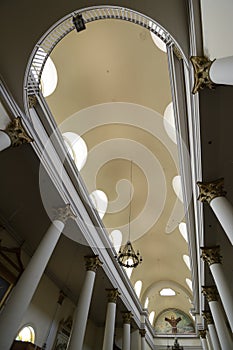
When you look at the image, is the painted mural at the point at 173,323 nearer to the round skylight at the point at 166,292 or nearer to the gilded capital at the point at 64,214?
the round skylight at the point at 166,292

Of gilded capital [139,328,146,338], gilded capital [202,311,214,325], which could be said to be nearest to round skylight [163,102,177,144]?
gilded capital [202,311,214,325]

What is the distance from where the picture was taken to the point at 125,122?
996 cm

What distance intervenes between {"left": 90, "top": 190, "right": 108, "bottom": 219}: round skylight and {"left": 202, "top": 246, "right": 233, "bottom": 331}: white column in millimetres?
5397

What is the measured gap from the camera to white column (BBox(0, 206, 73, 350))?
395 cm

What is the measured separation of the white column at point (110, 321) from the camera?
839 cm

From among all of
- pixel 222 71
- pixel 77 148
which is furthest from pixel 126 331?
pixel 222 71

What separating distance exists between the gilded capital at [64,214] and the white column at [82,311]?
227cm

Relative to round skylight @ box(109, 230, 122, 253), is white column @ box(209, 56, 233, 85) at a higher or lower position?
lower

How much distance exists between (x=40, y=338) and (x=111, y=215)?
5777mm

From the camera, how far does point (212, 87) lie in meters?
3.70

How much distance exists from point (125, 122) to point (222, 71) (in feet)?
22.4

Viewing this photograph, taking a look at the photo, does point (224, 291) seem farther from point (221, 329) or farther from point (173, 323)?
point (173, 323)

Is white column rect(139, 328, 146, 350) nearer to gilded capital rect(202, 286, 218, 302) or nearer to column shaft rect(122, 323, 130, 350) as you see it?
column shaft rect(122, 323, 130, 350)

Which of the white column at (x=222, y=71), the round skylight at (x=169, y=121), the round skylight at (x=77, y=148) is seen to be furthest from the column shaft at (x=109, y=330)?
the white column at (x=222, y=71)
